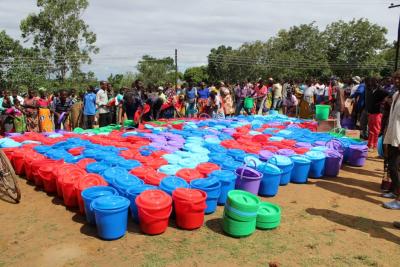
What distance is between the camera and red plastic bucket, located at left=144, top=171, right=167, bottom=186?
14.4ft

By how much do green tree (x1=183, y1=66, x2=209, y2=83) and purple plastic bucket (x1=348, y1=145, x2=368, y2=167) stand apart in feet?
148

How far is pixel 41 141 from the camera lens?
6770 mm

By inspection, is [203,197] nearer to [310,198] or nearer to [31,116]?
[310,198]

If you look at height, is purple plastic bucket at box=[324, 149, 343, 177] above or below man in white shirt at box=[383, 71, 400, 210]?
below

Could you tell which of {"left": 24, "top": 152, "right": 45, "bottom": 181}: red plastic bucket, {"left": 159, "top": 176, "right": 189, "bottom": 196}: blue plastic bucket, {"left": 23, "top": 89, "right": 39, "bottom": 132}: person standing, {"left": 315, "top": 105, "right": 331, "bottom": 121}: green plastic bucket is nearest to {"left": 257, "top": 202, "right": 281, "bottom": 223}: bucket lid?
{"left": 159, "top": 176, "right": 189, "bottom": 196}: blue plastic bucket

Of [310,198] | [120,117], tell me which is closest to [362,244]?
[310,198]

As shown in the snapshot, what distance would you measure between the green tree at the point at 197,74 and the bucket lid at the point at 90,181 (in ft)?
156

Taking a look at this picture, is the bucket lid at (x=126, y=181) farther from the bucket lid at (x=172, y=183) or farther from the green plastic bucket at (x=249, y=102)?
the green plastic bucket at (x=249, y=102)

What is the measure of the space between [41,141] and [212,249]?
4.99 metres

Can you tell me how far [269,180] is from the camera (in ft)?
16.2

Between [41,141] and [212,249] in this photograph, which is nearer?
[212,249]

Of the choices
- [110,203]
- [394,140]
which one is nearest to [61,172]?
[110,203]

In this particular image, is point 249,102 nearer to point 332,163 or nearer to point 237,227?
point 332,163

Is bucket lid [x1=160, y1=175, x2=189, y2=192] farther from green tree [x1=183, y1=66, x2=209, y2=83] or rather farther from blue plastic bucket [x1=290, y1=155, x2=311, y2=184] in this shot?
green tree [x1=183, y1=66, x2=209, y2=83]
